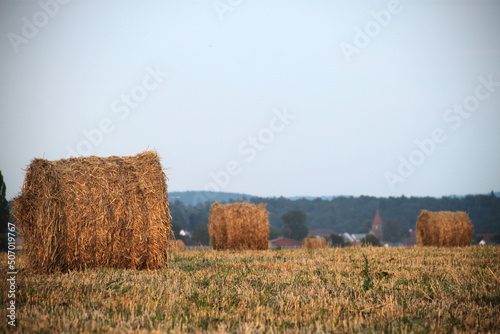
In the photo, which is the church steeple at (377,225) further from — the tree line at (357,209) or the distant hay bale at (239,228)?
the distant hay bale at (239,228)

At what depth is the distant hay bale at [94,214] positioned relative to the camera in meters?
9.65

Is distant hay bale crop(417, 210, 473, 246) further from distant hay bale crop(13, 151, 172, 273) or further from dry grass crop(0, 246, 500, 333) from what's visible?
distant hay bale crop(13, 151, 172, 273)

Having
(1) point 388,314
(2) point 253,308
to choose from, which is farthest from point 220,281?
(1) point 388,314

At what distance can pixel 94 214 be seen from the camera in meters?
9.95

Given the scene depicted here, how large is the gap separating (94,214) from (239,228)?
30.7ft

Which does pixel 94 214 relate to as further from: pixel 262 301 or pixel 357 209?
pixel 357 209

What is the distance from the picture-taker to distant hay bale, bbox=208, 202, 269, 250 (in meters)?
18.7

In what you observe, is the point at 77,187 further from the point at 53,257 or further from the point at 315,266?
the point at 315,266

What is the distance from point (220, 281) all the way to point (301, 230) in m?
108

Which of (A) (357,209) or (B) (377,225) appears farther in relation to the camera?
(A) (357,209)

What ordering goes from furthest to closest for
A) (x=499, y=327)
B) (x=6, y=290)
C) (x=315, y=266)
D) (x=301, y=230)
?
(x=301, y=230) → (x=315, y=266) → (x=6, y=290) → (x=499, y=327)

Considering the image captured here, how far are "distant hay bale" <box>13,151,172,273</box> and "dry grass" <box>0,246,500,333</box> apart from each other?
1.88 feet

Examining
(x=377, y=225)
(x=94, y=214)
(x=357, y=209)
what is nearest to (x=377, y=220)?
(x=377, y=225)

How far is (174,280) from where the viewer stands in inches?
329
